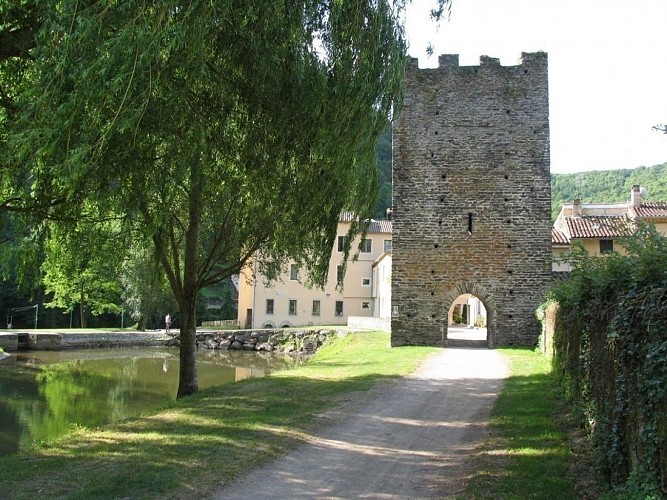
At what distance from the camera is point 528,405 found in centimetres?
1048

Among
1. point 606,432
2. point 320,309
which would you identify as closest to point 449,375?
point 606,432

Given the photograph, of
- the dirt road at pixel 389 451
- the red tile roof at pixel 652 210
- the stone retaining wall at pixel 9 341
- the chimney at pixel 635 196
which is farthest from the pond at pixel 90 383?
the chimney at pixel 635 196

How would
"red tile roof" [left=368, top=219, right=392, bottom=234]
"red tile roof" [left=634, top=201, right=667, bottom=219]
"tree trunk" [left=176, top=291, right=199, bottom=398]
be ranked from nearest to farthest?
"tree trunk" [left=176, top=291, right=199, bottom=398], "red tile roof" [left=634, top=201, right=667, bottom=219], "red tile roof" [left=368, top=219, right=392, bottom=234]

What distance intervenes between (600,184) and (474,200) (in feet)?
174

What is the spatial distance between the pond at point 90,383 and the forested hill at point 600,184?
42.7m

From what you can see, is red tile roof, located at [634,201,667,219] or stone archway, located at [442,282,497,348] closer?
stone archway, located at [442,282,497,348]

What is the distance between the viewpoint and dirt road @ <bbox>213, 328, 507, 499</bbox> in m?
6.12

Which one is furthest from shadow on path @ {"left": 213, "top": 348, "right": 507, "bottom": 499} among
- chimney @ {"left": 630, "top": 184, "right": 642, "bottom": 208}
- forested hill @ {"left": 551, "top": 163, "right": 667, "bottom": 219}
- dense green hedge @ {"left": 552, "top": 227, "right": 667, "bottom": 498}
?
forested hill @ {"left": 551, "top": 163, "right": 667, "bottom": 219}

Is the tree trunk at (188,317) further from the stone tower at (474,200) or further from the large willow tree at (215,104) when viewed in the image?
the stone tower at (474,200)

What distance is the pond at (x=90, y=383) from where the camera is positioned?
13727mm

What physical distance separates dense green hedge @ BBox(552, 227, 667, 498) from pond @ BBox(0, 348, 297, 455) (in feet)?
31.7

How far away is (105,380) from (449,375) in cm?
1264

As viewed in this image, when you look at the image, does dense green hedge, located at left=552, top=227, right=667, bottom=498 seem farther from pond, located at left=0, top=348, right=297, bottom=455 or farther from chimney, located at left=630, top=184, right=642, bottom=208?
chimney, located at left=630, top=184, right=642, bottom=208

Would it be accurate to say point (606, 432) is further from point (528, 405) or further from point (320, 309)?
point (320, 309)
